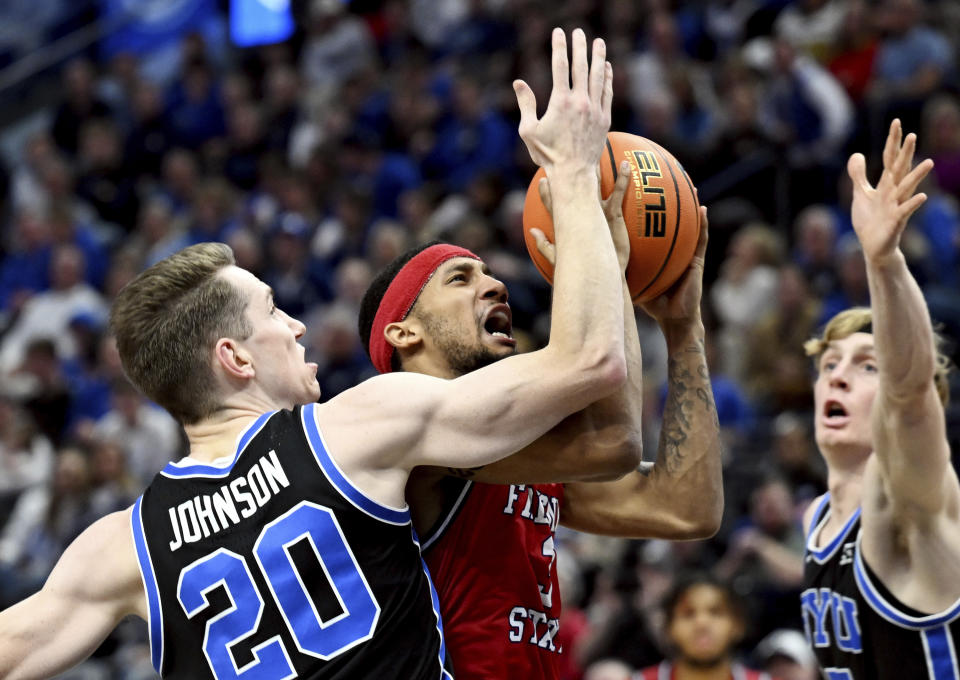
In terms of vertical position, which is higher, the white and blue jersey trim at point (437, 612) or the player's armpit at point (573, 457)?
the player's armpit at point (573, 457)

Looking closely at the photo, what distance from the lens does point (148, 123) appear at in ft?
48.2

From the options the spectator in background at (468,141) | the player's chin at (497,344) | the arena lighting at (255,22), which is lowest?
the player's chin at (497,344)

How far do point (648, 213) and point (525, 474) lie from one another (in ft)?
2.74

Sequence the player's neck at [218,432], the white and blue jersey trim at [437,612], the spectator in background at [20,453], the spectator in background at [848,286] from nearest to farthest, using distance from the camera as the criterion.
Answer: the white and blue jersey trim at [437,612], the player's neck at [218,432], the spectator in background at [848,286], the spectator in background at [20,453]

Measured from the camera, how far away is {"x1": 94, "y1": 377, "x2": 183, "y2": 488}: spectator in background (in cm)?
1054

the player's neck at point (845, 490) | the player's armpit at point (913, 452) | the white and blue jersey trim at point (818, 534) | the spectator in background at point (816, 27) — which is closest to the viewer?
the player's armpit at point (913, 452)

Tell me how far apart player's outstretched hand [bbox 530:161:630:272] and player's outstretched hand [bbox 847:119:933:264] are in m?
0.83

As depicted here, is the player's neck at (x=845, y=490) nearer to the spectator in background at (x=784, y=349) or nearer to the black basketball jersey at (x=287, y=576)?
the black basketball jersey at (x=287, y=576)

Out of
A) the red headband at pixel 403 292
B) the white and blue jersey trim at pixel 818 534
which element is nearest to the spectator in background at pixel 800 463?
A: the white and blue jersey trim at pixel 818 534

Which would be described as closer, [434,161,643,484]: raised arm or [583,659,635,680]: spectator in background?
[434,161,643,484]: raised arm

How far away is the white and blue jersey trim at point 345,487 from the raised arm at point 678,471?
3.17 feet

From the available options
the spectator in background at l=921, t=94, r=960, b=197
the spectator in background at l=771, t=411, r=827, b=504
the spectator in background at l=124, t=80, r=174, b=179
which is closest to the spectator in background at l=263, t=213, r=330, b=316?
the spectator in background at l=124, t=80, r=174, b=179

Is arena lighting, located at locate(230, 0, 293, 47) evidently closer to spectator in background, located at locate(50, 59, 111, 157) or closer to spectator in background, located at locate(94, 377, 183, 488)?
spectator in background, located at locate(50, 59, 111, 157)

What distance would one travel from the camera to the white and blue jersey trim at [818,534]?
4773 mm
